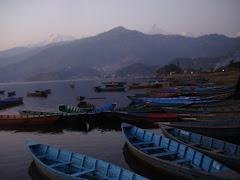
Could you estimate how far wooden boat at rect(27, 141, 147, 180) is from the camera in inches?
377

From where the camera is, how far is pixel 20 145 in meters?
18.9

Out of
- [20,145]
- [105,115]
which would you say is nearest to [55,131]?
[20,145]

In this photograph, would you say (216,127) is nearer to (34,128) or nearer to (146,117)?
(146,117)

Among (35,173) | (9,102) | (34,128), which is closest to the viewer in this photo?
(35,173)

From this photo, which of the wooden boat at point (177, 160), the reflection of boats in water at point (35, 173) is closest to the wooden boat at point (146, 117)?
the wooden boat at point (177, 160)

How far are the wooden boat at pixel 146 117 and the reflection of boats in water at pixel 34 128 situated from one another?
699 cm

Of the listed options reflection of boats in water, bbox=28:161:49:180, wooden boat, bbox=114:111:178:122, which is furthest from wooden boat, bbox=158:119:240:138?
reflection of boats in water, bbox=28:161:49:180

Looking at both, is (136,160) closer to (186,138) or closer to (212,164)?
(186,138)

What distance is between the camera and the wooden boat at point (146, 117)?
21859 millimetres

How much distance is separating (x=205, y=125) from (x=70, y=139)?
12.1m

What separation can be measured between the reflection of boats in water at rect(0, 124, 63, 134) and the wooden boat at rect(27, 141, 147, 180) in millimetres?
9856

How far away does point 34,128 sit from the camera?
23781 millimetres

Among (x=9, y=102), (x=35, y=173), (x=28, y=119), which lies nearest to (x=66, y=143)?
(x=35, y=173)

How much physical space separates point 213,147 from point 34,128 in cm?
1900
